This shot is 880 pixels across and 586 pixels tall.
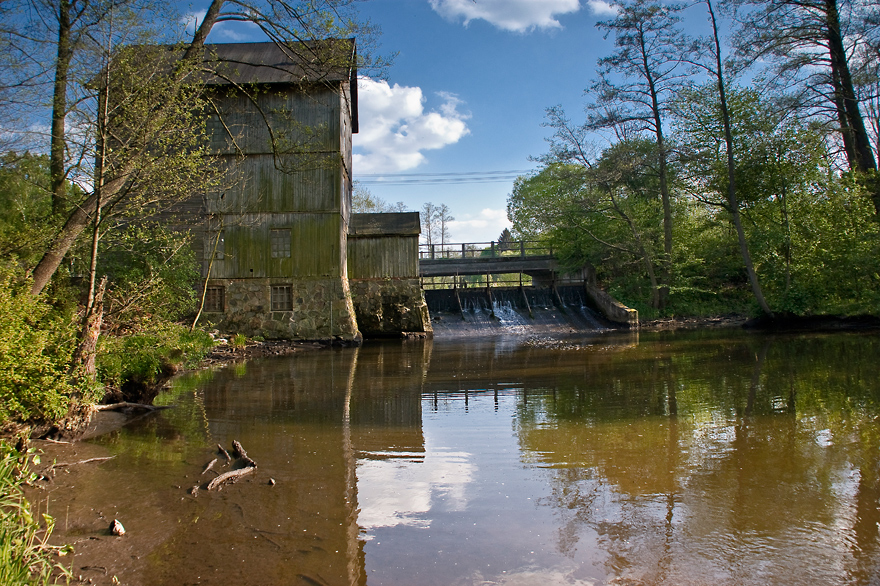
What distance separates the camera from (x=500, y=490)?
165 inches

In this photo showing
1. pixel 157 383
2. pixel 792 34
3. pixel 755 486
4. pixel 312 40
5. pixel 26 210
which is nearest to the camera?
pixel 755 486

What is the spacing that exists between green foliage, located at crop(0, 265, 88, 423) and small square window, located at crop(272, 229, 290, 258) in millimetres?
13103

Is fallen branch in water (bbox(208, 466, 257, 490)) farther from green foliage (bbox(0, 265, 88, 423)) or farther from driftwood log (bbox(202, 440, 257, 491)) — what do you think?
green foliage (bbox(0, 265, 88, 423))

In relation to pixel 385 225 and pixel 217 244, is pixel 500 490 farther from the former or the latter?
pixel 385 225

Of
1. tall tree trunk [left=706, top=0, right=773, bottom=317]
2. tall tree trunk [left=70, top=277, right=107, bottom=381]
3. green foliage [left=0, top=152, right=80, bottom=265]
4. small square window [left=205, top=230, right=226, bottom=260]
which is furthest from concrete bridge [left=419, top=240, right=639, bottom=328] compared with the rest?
tall tree trunk [left=70, top=277, right=107, bottom=381]

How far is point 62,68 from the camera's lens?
810 cm

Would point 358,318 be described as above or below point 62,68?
below

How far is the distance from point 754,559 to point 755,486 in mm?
1192

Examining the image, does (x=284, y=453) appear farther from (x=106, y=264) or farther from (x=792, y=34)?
(x=792, y=34)

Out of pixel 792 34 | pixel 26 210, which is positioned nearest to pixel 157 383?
pixel 26 210

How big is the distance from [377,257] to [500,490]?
16868mm

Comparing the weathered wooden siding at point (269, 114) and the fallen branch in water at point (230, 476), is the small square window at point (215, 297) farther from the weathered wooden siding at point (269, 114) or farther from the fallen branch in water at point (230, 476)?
the fallen branch in water at point (230, 476)

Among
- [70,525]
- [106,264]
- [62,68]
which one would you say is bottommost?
[70,525]

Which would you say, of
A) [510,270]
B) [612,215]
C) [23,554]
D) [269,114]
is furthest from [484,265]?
[23,554]
